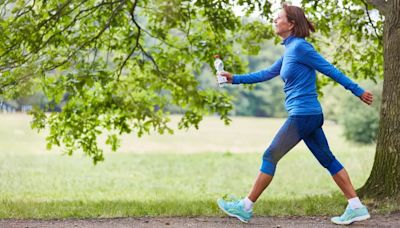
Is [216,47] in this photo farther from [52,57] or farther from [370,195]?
[370,195]

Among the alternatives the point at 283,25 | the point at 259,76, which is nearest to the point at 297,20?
the point at 283,25

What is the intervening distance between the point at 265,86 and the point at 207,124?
61.2 feet

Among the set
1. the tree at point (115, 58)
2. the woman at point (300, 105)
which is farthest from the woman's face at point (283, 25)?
the tree at point (115, 58)

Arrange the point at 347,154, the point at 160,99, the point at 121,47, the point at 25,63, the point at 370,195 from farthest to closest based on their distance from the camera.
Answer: the point at 347,154
the point at 160,99
the point at 121,47
the point at 25,63
the point at 370,195

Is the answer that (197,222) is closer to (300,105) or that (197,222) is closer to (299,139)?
(299,139)

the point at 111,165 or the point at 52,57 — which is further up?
the point at 52,57

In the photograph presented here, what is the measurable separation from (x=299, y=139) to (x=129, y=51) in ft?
20.6

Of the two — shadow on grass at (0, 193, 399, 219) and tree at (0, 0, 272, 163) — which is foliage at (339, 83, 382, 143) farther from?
shadow on grass at (0, 193, 399, 219)

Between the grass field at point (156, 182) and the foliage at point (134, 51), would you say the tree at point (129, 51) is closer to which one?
the foliage at point (134, 51)

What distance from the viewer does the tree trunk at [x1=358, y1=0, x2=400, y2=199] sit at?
7043mm

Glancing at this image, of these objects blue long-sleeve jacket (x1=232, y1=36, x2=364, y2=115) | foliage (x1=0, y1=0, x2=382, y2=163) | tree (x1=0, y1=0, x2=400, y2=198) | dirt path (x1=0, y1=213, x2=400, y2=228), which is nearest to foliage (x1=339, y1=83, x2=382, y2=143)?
tree (x1=0, y1=0, x2=400, y2=198)

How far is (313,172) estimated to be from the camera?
23.7 m

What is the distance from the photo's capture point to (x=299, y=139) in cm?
580

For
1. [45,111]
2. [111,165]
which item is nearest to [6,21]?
[45,111]
